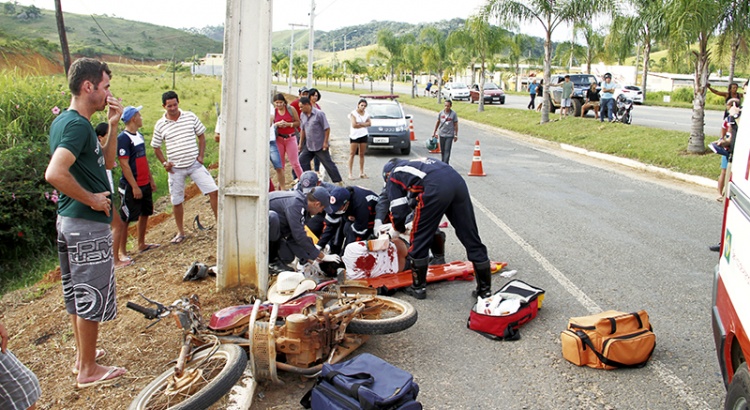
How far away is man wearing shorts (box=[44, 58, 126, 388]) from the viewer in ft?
12.7

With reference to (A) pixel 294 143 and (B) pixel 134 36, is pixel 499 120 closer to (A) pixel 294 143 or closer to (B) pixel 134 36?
(A) pixel 294 143

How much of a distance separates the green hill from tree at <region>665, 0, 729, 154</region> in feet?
278

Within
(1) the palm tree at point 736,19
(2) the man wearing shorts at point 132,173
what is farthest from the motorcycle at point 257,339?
(1) the palm tree at point 736,19

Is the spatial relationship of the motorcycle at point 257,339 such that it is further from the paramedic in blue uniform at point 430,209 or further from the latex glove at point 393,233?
the latex glove at point 393,233

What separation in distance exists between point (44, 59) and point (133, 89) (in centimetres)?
1197

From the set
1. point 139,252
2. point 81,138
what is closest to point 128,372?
point 81,138

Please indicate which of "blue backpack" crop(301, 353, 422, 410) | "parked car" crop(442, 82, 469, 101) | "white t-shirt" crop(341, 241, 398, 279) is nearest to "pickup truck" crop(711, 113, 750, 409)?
"blue backpack" crop(301, 353, 422, 410)

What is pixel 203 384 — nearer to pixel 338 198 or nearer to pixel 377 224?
pixel 338 198

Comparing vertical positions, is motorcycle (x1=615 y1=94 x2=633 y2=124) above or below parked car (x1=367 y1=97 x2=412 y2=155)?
above

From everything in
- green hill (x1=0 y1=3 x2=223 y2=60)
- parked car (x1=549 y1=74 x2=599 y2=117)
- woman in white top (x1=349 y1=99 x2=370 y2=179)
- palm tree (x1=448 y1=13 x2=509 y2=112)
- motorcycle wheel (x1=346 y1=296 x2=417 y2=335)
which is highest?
green hill (x1=0 y1=3 x2=223 y2=60)

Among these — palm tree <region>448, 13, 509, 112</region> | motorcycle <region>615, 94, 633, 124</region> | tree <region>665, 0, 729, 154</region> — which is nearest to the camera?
tree <region>665, 0, 729, 154</region>

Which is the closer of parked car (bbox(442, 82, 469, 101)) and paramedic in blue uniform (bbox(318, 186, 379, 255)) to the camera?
paramedic in blue uniform (bbox(318, 186, 379, 255))

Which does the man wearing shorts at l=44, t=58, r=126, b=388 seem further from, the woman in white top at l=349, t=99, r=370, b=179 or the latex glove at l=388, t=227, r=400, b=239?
the woman in white top at l=349, t=99, r=370, b=179

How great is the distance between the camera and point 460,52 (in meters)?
43.2
